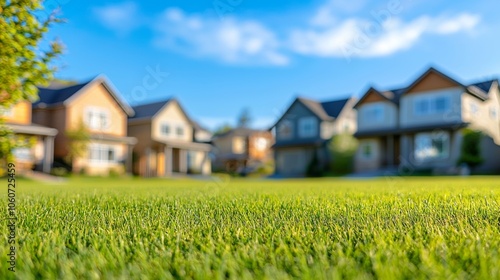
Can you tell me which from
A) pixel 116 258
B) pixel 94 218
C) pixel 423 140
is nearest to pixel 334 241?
pixel 116 258

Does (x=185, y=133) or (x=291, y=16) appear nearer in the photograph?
(x=291, y=16)

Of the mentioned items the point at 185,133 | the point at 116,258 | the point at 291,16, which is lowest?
the point at 116,258

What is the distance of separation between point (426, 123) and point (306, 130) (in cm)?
1156

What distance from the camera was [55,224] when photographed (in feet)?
10.3

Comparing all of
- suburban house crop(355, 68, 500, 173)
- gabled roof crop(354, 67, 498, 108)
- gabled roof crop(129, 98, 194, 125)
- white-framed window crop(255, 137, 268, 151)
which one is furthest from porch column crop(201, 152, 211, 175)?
white-framed window crop(255, 137, 268, 151)

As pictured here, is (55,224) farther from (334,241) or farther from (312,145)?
(312,145)

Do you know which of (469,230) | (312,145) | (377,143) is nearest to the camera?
(469,230)

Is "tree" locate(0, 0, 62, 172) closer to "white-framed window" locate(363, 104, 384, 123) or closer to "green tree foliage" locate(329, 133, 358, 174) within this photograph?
"green tree foliage" locate(329, 133, 358, 174)

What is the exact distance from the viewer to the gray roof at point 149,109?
3741 cm

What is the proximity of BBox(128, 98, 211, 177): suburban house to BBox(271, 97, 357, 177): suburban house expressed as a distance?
7.49m

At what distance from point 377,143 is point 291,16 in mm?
20795

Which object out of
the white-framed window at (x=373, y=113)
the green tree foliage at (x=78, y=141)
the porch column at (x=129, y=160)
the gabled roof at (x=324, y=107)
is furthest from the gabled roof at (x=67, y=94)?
the white-framed window at (x=373, y=113)

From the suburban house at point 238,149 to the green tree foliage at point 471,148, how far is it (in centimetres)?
2928

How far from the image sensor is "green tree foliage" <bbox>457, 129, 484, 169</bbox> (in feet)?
88.5
